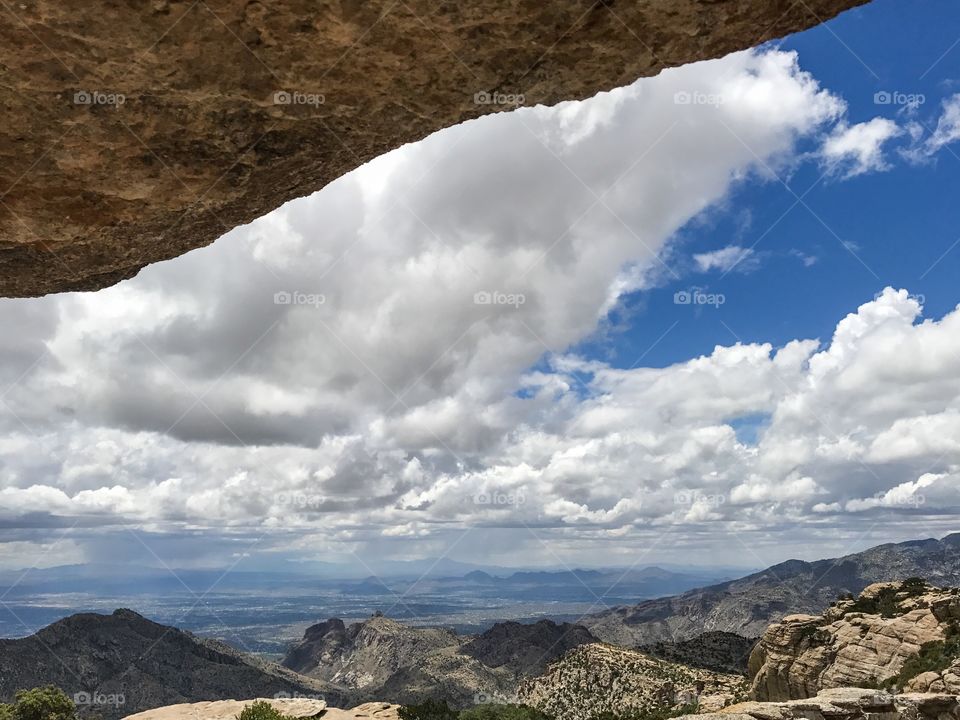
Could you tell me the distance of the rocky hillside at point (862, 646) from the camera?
197 feet

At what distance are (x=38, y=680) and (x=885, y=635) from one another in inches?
7009

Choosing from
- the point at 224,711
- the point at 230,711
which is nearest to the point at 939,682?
the point at 230,711

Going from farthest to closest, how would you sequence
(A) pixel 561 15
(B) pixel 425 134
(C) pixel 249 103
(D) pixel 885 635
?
(D) pixel 885 635 → (B) pixel 425 134 → (C) pixel 249 103 → (A) pixel 561 15

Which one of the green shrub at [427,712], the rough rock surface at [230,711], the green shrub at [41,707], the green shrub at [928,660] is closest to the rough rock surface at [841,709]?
the rough rock surface at [230,711]

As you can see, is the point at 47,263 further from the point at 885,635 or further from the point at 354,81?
the point at 885,635

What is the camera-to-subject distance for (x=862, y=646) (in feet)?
217

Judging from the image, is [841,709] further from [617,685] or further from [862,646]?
[617,685]

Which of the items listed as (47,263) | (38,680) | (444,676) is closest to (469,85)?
(47,263)

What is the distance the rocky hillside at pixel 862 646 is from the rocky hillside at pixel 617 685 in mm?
5495

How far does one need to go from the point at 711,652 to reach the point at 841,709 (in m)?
97.9

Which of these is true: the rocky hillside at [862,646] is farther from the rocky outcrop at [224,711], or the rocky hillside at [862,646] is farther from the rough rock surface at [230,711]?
the rocky outcrop at [224,711]

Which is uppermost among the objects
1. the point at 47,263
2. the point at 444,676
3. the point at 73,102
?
the point at 73,102

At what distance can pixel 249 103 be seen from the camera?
8.77m

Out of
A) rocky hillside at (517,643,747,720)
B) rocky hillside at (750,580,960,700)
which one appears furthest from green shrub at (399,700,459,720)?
rocky hillside at (750,580,960,700)
